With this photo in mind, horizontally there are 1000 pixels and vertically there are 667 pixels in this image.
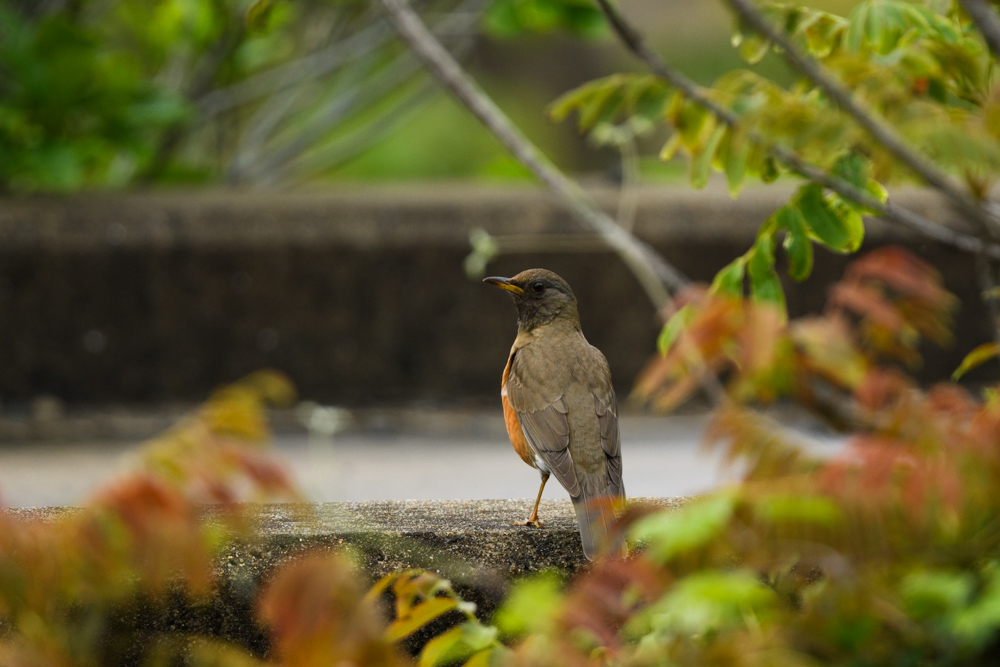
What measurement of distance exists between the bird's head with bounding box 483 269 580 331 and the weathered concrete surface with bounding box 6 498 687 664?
0.80m

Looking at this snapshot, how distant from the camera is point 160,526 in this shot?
125 cm

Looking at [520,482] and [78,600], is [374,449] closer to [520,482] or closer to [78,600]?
[520,482]

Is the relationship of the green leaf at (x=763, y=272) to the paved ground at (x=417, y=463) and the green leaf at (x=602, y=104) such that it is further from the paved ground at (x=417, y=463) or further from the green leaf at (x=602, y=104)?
the paved ground at (x=417, y=463)

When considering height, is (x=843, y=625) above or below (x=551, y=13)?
below

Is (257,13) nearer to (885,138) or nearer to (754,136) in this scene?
(754,136)

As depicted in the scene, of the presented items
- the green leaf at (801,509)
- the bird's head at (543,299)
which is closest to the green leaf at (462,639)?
the green leaf at (801,509)

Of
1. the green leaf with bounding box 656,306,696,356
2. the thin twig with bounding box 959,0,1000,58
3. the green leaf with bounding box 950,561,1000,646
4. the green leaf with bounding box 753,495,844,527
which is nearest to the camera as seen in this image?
the green leaf with bounding box 950,561,1000,646

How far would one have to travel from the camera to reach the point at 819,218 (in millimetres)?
2025

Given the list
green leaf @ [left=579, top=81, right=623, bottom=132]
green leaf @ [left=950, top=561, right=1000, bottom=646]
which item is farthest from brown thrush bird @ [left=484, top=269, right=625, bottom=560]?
green leaf @ [left=950, top=561, right=1000, bottom=646]

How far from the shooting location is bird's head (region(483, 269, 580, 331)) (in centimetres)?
296

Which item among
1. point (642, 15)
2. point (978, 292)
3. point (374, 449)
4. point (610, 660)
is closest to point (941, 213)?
point (978, 292)

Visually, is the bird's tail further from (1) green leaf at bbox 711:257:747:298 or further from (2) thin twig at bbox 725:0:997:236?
(2) thin twig at bbox 725:0:997:236

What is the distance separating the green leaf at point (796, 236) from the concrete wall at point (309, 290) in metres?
3.47

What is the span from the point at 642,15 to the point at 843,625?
47.4 ft
